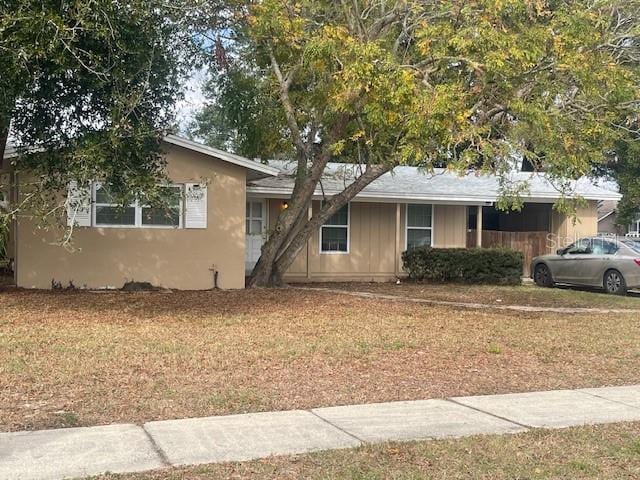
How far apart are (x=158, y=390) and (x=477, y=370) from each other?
12.3 feet

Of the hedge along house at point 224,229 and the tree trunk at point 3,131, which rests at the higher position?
the tree trunk at point 3,131

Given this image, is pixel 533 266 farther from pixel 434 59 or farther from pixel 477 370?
pixel 477 370

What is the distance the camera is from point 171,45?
11828 millimetres

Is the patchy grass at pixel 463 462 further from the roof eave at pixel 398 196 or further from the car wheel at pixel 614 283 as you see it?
the roof eave at pixel 398 196

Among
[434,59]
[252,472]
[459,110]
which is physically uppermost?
[434,59]

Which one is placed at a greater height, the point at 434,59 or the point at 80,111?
the point at 434,59

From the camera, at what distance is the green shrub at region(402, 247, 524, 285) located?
19547mm

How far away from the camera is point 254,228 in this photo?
65.7 feet

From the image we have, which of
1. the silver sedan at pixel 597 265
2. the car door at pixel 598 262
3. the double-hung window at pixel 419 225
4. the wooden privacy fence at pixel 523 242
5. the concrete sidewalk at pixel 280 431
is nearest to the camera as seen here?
the concrete sidewalk at pixel 280 431

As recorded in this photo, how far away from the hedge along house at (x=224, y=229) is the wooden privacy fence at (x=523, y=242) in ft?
2.02

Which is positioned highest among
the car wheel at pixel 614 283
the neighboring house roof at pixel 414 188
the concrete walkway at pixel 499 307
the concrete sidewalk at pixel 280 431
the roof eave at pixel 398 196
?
the neighboring house roof at pixel 414 188

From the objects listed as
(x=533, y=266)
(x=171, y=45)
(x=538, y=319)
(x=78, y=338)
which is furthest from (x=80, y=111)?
(x=533, y=266)

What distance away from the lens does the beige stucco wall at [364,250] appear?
65.1 feet

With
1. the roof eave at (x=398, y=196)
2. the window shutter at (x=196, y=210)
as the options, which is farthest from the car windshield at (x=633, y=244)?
the window shutter at (x=196, y=210)
